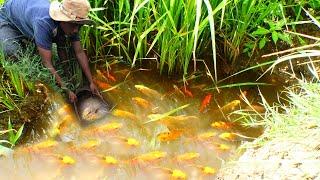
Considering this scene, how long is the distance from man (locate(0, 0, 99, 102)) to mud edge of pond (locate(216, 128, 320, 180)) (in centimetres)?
134

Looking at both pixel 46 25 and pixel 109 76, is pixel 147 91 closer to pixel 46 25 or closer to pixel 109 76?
pixel 109 76

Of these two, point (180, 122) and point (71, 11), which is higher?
point (71, 11)

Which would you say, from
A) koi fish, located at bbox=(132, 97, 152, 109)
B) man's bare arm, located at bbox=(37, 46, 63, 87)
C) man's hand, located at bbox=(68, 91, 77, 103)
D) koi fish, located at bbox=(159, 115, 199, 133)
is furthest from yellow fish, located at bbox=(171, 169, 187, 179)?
man's bare arm, located at bbox=(37, 46, 63, 87)

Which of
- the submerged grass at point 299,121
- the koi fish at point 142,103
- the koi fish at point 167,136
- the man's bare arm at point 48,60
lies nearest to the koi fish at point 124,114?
the koi fish at point 142,103

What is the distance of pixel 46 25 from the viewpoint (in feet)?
10.5

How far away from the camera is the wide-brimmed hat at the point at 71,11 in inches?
121

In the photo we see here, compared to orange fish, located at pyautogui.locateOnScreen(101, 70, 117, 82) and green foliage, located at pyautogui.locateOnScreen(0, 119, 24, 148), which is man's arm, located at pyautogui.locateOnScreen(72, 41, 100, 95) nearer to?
orange fish, located at pyautogui.locateOnScreen(101, 70, 117, 82)

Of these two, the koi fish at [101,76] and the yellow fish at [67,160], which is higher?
the koi fish at [101,76]

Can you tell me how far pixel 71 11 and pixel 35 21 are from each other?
292 mm

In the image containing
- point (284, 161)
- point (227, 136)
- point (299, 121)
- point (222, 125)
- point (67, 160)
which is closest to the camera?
point (284, 161)

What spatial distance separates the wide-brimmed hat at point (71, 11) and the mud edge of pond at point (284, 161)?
51.9 inches

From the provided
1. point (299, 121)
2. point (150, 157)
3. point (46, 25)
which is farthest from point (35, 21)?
point (299, 121)

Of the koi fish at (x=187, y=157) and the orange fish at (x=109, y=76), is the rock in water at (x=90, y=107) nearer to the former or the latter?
the orange fish at (x=109, y=76)

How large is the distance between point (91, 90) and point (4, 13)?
2.82ft
